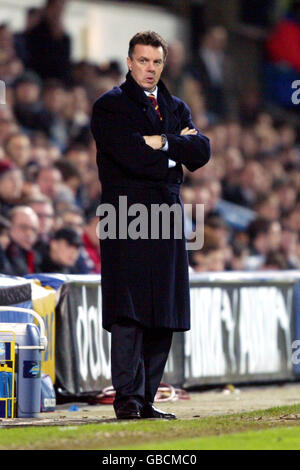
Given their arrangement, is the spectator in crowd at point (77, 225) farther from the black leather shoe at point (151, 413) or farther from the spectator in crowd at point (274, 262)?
the black leather shoe at point (151, 413)

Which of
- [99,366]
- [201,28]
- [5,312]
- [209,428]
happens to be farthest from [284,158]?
[209,428]

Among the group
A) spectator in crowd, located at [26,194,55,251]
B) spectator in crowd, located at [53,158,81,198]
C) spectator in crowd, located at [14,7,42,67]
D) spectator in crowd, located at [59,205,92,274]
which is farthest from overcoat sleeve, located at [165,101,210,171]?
spectator in crowd, located at [14,7,42,67]

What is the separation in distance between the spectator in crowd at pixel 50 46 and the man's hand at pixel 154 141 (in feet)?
31.2

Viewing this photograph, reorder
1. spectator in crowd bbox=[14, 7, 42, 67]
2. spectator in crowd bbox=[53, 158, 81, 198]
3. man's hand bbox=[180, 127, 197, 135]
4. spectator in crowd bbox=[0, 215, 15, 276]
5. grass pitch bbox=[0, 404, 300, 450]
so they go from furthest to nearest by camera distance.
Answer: spectator in crowd bbox=[14, 7, 42, 67] → spectator in crowd bbox=[53, 158, 81, 198] → spectator in crowd bbox=[0, 215, 15, 276] → man's hand bbox=[180, 127, 197, 135] → grass pitch bbox=[0, 404, 300, 450]

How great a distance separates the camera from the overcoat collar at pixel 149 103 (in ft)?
26.5

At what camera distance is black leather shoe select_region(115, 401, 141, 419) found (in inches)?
309

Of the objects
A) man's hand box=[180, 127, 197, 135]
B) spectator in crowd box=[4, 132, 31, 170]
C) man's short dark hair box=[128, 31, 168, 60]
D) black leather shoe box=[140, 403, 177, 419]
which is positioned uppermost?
spectator in crowd box=[4, 132, 31, 170]

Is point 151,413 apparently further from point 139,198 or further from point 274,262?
point 274,262

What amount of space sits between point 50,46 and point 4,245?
6542mm

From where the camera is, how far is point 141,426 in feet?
23.9

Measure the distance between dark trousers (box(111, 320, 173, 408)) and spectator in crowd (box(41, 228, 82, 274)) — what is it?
3863 mm

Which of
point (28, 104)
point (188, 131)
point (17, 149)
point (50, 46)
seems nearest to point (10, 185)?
point (17, 149)

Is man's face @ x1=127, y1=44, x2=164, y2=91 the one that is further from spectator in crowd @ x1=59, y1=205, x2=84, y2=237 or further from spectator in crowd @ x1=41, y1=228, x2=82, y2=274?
spectator in crowd @ x1=59, y1=205, x2=84, y2=237

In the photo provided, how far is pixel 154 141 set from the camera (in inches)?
313
